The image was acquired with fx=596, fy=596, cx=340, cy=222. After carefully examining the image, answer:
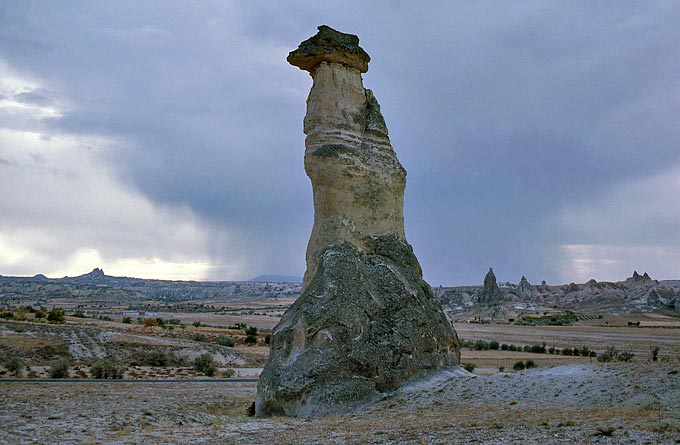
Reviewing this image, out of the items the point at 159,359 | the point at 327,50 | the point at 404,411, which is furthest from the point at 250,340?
the point at 404,411

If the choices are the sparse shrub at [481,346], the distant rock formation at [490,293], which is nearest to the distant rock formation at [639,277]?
the distant rock formation at [490,293]

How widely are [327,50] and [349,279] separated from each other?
16.9 ft

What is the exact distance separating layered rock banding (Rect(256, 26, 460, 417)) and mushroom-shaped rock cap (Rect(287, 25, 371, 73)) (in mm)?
24

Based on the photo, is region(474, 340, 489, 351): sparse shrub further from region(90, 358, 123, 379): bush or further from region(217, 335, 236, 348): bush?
region(90, 358, 123, 379): bush

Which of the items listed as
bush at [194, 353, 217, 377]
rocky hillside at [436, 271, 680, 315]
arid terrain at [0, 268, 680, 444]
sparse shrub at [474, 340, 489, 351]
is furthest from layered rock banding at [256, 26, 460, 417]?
rocky hillside at [436, 271, 680, 315]

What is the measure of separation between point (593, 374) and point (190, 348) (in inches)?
754

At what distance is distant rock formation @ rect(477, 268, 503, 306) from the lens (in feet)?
256

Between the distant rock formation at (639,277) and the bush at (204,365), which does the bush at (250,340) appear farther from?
the distant rock formation at (639,277)

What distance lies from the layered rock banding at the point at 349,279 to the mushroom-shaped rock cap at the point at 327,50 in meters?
0.02

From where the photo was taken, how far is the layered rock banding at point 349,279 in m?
10.6

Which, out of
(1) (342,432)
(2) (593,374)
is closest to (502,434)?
(1) (342,432)

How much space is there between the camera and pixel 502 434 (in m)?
6.65

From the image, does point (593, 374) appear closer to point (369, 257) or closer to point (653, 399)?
point (653, 399)

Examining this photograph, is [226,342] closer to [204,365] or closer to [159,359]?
[159,359]
